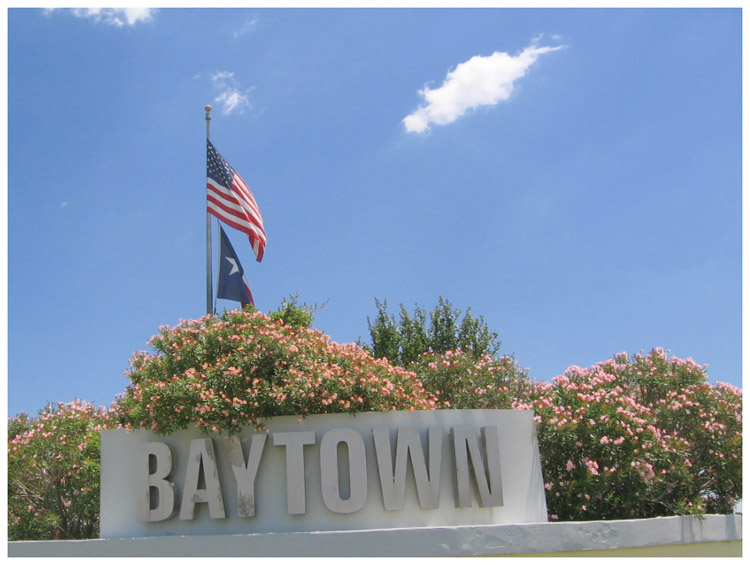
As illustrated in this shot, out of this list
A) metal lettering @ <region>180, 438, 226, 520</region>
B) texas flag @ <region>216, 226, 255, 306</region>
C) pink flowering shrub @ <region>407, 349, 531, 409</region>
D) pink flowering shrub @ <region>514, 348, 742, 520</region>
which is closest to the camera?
metal lettering @ <region>180, 438, 226, 520</region>

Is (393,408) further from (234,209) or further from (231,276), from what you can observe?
(234,209)

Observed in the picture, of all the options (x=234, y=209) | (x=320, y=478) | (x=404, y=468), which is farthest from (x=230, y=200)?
(x=404, y=468)

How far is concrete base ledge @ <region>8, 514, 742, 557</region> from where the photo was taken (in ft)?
35.0

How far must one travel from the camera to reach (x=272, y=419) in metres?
11.5

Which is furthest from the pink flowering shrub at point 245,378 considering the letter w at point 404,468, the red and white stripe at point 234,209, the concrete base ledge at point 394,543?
the red and white stripe at point 234,209

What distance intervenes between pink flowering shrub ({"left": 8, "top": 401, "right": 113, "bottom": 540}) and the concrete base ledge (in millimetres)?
3147

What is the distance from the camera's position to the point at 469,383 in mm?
14852

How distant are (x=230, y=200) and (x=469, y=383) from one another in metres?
6.43

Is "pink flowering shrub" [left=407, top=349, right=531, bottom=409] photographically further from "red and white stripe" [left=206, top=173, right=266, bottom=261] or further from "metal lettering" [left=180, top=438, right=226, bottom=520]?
"metal lettering" [left=180, top=438, right=226, bottom=520]

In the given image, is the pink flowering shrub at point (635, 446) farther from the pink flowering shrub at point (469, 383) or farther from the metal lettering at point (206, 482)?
the metal lettering at point (206, 482)

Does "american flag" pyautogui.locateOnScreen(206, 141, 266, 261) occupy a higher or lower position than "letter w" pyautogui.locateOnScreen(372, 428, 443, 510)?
higher

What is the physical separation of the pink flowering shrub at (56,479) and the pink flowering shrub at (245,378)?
8.05ft

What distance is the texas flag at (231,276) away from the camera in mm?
15902

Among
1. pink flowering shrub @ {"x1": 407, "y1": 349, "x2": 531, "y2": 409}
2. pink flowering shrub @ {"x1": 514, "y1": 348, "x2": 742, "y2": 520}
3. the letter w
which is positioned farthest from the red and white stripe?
pink flowering shrub @ {"x1": 514, "y1": 348, "x2": 742, "y2": 520}
